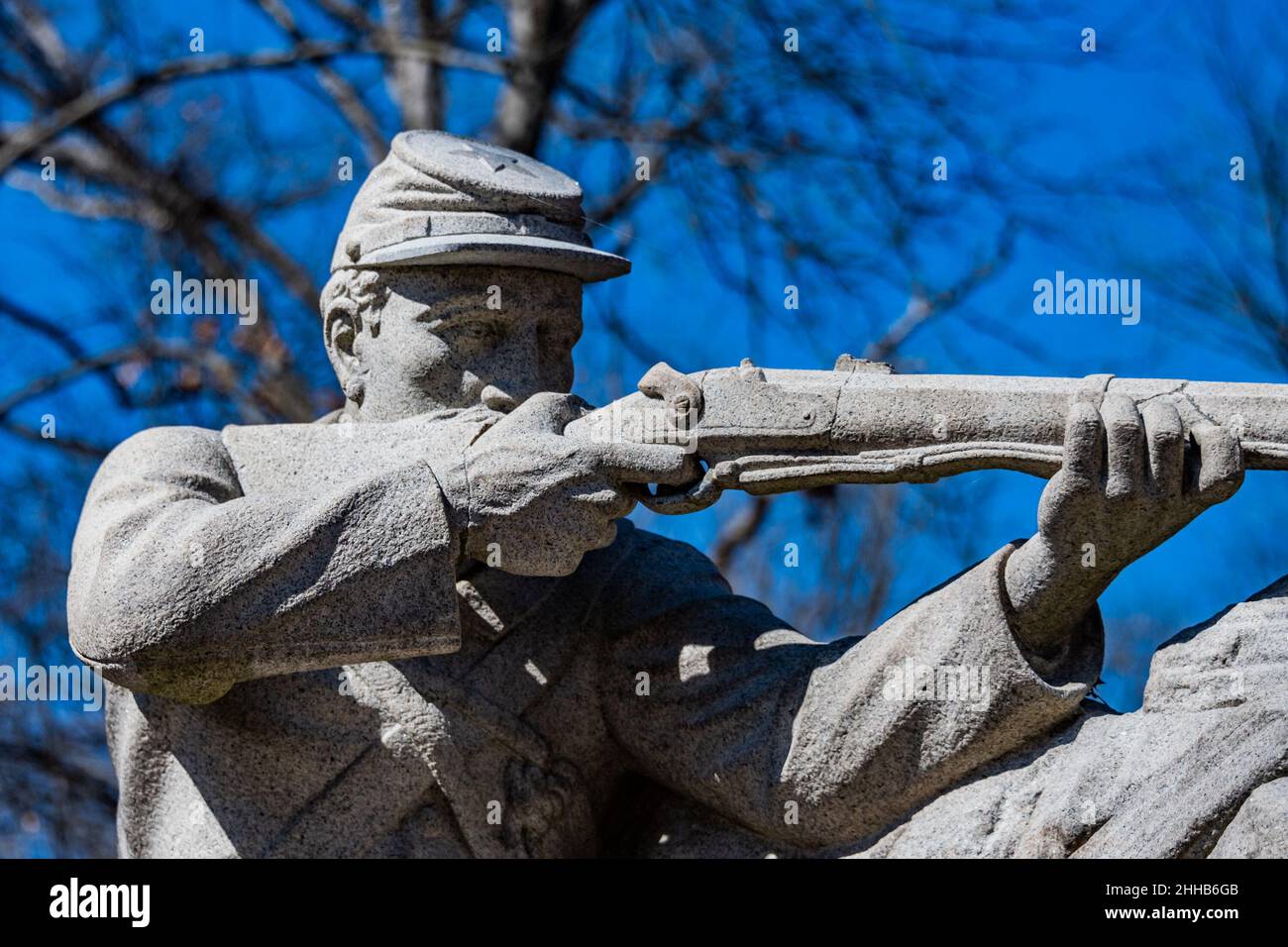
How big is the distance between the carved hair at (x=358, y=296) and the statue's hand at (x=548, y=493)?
2.23ft

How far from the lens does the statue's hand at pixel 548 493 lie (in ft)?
14.7

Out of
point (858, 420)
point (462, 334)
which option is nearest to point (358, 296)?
point (462, 334)

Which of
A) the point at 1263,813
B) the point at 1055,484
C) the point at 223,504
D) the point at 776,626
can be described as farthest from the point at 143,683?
the point at 1263,813

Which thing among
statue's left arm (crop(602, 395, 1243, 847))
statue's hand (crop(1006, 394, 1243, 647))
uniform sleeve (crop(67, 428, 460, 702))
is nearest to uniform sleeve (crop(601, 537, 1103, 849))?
statue's left arm (crop(602, 395, 1243, 847))

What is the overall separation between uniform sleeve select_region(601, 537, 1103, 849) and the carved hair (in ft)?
2.60

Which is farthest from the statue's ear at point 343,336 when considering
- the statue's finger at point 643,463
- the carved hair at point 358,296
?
the statue's finger at point 643,463

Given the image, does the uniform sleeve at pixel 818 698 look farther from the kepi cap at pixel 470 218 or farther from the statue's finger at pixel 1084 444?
the kepi cap at pixel 470 218

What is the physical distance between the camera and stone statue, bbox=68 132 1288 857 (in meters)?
4.39

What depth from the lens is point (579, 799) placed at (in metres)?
5.00

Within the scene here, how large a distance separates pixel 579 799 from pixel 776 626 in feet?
1.84

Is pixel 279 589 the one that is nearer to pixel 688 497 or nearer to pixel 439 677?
pixel 439 677

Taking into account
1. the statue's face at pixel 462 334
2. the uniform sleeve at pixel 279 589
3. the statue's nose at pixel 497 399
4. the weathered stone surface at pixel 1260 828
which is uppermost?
the statue's face at pixel 462 334

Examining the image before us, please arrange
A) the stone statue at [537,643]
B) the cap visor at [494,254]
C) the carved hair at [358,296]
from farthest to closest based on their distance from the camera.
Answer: the carved hair at [358,296] → the cap visor at [494,254] → the stone statue at [537,643]

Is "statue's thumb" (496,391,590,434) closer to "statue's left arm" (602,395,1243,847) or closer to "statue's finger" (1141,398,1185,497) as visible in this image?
"statue's left arm" (602,395,1243,847)
